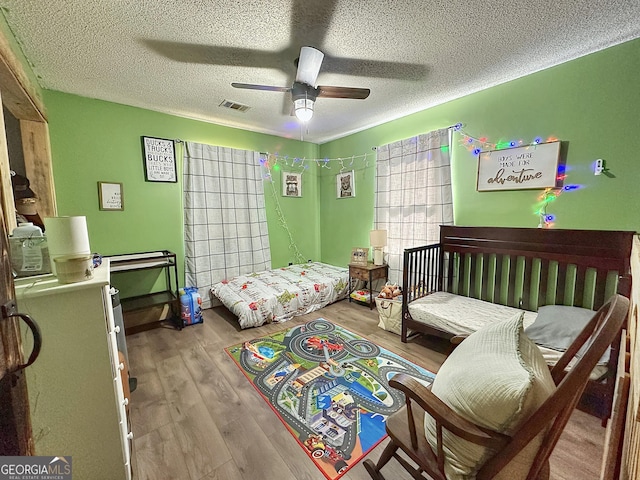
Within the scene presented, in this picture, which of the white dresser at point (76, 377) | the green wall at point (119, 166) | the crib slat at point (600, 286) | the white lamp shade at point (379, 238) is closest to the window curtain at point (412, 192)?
the white lamp shade at point (379, 238)

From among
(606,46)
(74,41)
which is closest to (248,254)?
(74,41)

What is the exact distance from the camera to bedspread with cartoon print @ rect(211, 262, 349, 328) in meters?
2.88

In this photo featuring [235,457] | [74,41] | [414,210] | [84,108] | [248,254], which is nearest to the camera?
[235,457]

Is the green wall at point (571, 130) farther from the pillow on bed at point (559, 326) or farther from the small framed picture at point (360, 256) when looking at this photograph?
the small framed picture at point (360, 256)

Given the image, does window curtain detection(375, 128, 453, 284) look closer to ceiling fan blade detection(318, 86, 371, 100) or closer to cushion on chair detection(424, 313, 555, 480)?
ceiling fan blade detection(318, 86, 371, 100)

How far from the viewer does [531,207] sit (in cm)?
230

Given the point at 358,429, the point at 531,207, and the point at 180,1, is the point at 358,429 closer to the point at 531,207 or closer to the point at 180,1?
the point at 531,207

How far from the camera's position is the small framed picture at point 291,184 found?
4.16 meters

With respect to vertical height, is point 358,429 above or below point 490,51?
below

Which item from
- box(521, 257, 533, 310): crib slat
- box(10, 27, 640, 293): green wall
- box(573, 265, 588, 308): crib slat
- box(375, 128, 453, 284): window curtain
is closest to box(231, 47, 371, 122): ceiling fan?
box(375, 128, 453, 284): window curtain

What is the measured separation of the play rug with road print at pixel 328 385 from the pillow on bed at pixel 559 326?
78 cm

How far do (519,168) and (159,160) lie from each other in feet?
12.5

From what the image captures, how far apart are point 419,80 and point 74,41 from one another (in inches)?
105

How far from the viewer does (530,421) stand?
70 centimetres
